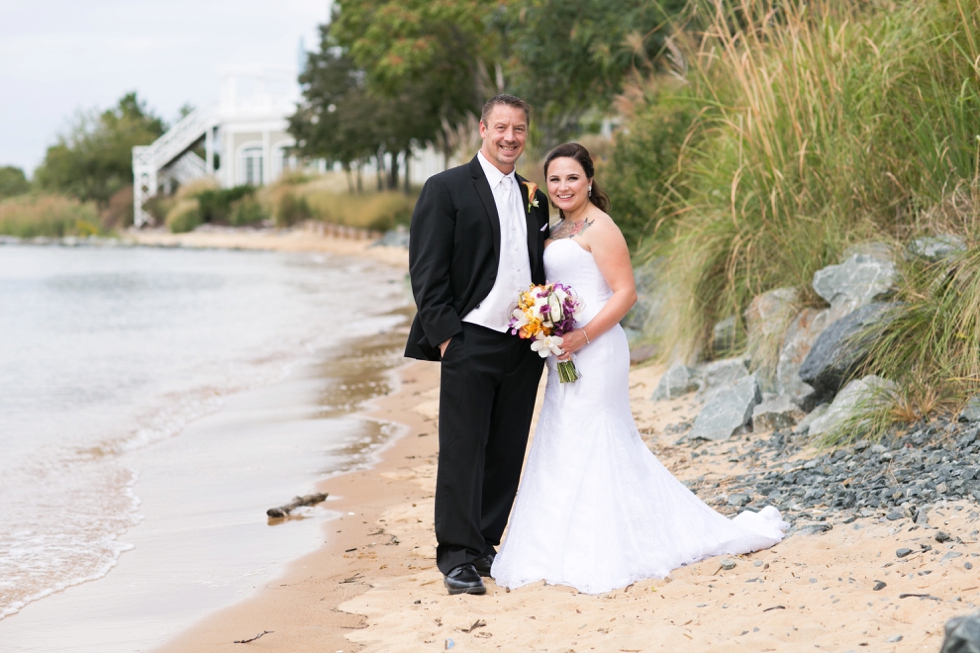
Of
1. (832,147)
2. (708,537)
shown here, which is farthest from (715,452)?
(832,147)

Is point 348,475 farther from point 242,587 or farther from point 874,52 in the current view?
point 874,52

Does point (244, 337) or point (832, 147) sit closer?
point (832, 147)

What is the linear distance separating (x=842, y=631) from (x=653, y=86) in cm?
823

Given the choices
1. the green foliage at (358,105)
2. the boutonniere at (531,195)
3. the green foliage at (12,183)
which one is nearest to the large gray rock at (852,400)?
the boutonniere at (531,195)

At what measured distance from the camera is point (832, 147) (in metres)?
6.29

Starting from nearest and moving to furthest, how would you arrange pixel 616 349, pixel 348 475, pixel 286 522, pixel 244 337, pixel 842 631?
1. pixel 842 631
2. pixel 616 349
3. pixel 286 522
4. pixel 348 475
5. pixel 244 337

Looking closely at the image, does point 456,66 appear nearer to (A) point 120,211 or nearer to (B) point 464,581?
(B) point 464,581

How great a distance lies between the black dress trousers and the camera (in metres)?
3.99

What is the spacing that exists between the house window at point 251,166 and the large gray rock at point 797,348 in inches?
1889

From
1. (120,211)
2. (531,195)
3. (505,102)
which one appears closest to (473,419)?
(531,195)

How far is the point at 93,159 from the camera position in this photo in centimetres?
5388

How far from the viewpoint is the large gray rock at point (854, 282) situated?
5445mm

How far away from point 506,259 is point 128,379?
324 inches

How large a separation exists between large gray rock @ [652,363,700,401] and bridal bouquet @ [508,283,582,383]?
324 cm
